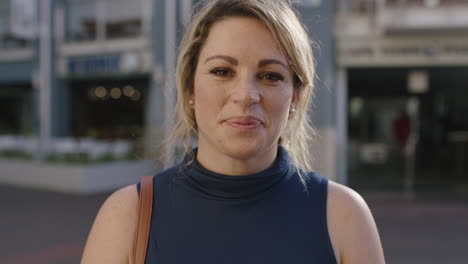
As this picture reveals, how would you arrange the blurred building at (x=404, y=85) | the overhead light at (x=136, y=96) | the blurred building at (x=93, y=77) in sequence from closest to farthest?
the blurred building at (x=404, y=85) < the blurred building at (x=93, y=77) < the overhead light at (x=136, y=96)

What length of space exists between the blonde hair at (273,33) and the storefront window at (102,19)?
40.1ft

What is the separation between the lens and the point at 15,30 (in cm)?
1211

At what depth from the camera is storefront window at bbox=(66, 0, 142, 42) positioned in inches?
529

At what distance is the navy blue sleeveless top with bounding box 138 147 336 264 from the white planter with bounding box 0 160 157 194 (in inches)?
334

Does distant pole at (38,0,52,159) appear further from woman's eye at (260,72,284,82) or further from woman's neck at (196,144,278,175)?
woman's eye at (260,72,284,82)

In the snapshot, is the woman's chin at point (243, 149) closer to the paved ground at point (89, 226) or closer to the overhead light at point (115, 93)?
the paved ground at point (89, 226)

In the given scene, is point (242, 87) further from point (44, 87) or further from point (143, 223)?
point (44, 87)

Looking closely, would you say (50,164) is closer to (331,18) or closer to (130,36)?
(130,36)

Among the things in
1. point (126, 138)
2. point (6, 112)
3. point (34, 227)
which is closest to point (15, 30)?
point (126, 138)

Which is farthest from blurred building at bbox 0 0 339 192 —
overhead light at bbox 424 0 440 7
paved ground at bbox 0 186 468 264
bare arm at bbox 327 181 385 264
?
bare arm at bbox 327 181 385 264

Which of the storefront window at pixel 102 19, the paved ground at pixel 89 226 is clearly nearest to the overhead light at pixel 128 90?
the storefront window at pixel 102 19

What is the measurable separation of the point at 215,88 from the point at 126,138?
15131 mm

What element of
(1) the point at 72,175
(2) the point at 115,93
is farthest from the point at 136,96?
(1) the point at 72,175

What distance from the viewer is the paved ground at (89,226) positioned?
5.94 m
